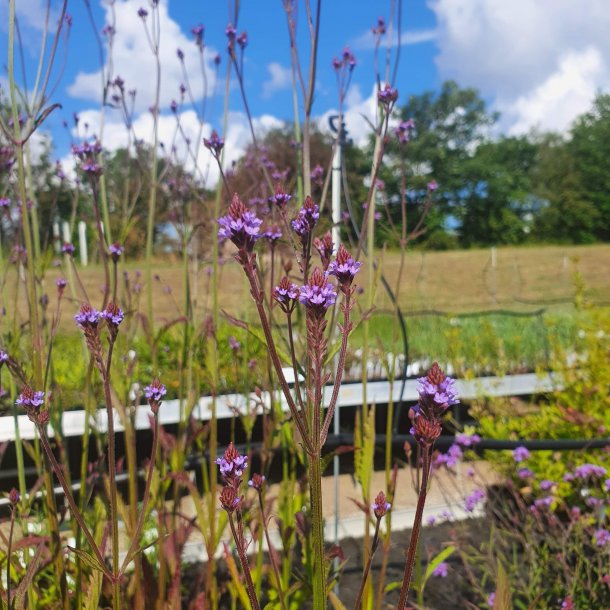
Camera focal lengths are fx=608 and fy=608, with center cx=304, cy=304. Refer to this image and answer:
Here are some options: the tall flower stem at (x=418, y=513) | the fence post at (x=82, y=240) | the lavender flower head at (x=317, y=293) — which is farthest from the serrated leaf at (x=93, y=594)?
the fence post at (x=82, y=240)

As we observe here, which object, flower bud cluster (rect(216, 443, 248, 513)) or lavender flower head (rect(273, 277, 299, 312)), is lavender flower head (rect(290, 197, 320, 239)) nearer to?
lavender flower head (rect(273, 277, 299, 312))

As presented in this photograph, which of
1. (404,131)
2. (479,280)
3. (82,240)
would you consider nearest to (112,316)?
(404,131)

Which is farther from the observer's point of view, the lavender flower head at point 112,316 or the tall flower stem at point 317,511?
the lavender flower head at point 112,316

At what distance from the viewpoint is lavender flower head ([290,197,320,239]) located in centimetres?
70

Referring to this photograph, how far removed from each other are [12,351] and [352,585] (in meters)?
1.34

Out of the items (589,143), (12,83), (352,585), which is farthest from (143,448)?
(589,143)

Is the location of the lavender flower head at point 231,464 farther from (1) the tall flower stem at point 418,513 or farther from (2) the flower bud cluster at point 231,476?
(1) the tall flower stem at point 418,513

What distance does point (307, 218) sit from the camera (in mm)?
709

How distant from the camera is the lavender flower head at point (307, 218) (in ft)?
2.29

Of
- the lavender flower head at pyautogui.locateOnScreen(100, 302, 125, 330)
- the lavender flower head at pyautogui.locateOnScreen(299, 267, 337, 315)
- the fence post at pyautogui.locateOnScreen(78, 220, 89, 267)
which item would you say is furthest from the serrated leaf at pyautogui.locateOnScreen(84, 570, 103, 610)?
the fence post at pyautogui.locateOnScreen(78, 220, 89, 267)

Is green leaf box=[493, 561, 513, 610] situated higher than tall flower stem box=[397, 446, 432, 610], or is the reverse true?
tall flower stem box=[397, 446, 432, 610]

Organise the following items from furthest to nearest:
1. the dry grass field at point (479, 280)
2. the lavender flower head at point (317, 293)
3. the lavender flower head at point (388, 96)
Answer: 1. the dry grass field at point (479, 280)
2. the lavender flower head at point (388, 96)
3. the lavender flower head at point (317, 293)

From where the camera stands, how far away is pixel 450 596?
2.05 meters

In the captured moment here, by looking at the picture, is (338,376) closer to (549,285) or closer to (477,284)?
(477,284)
